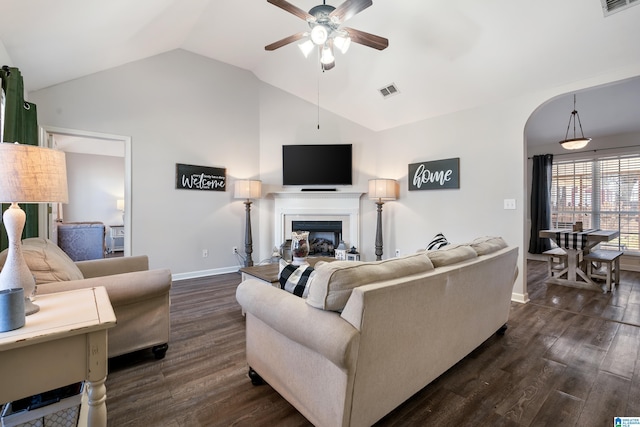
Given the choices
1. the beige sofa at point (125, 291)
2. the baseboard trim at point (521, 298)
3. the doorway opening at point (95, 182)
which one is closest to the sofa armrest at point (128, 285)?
the beige sofa at point (125, 291)

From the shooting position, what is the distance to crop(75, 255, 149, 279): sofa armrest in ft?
7.93

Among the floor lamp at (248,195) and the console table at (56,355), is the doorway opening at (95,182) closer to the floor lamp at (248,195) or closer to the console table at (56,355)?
the floor lamp at (248,195)

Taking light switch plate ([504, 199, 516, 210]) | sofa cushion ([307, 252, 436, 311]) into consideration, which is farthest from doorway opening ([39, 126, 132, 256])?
light switch plate ([504, 199, 516, 210])

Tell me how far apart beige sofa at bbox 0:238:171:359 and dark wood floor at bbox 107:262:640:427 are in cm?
19

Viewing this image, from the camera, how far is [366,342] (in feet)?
4.04

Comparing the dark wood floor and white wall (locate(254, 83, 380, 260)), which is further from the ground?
white wall (locate(254, 83, 380, 260))

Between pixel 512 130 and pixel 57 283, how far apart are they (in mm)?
4471

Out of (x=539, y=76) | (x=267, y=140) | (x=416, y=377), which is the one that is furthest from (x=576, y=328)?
(x=267, y=140)

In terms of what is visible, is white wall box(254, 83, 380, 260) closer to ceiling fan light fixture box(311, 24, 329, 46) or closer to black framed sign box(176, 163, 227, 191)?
black framed sign box(176, 163, 227, 191)

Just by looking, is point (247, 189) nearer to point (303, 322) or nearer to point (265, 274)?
point (265, 274)

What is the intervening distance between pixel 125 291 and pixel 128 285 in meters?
0.04

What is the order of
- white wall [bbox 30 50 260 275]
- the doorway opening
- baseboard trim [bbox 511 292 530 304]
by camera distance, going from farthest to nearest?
the doorway opening < white wall [bbox 30 50 260 275] < baseboard trim [bbox 511 292 530 304]

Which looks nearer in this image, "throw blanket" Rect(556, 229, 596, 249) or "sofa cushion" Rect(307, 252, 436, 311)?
"sofa cushion" Rect(307, 252, 436, 311)

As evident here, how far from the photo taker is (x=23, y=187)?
3.80 feet
